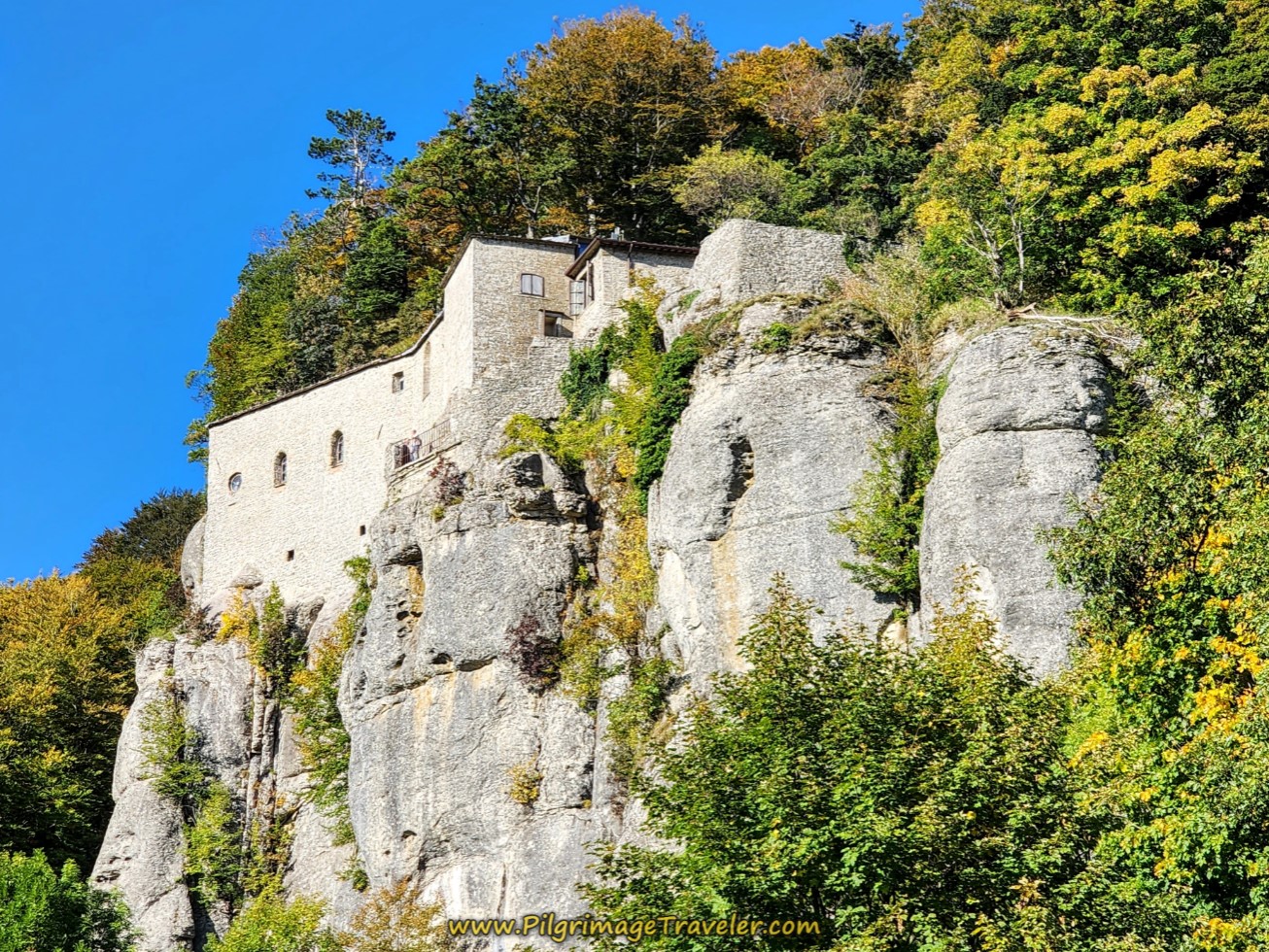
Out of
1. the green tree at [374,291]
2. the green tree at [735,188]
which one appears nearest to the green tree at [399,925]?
the green tree at [735,188]

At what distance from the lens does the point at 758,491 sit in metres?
33.1

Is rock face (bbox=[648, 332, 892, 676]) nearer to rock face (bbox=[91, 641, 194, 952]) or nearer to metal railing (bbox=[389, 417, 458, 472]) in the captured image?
metal railing (bbox=[389, 417, 458, 472])

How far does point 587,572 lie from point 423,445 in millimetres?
7555

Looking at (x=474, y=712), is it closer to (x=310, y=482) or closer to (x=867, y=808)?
(x=310, y=482)

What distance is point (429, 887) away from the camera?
36.0m

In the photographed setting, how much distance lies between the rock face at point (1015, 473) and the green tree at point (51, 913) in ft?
63.7

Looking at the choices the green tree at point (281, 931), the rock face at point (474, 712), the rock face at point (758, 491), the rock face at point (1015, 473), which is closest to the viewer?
the rock face at point (1015, 473)

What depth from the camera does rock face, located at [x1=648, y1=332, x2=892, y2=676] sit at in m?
31.9

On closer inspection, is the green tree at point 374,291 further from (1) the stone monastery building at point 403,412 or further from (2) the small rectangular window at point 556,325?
(2) the small rectangular window at point 556,325

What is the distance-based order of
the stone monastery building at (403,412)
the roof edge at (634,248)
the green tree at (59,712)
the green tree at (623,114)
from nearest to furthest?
the stone monastery building at (403,412)
the roof edge at (634,248)
the green tree at (59,712)
the green tree at (623,114)

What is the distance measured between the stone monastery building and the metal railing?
50 mm

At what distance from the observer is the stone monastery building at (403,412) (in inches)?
1671

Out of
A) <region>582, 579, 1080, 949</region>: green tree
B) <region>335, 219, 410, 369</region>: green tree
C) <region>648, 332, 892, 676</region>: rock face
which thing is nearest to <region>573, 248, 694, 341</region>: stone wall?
<region>648, 332, 892, 676</region>: rock face

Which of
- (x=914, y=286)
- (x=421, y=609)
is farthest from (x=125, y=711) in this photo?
(x=914, y=286)
